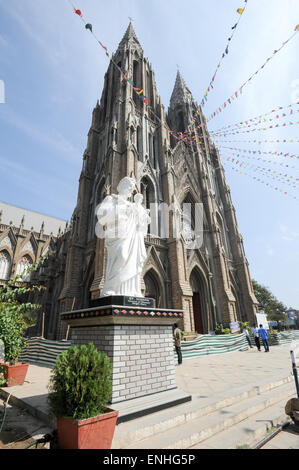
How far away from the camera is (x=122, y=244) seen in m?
4.85

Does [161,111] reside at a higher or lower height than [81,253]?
higher

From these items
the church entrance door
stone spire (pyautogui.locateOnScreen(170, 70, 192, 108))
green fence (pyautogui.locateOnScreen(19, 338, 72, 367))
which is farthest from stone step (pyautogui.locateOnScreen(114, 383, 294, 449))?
stone spire (pyautogui.locateOnScreen(170, 70, 192, 108))

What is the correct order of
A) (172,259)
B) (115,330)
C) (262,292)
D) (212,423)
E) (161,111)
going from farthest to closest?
(262,292) → (161,111) → (172,259) → (115,330) → (212,423)

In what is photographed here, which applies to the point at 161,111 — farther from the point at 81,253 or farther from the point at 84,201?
the point at 81,253

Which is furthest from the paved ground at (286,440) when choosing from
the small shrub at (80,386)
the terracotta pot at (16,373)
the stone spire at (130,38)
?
the stone spire at (130,38)

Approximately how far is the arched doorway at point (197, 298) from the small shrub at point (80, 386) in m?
16.9

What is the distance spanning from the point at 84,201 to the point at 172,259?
8840 mm

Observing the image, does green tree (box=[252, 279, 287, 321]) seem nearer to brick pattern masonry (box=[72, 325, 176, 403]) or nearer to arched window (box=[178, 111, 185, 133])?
arched window (box=[178, 111, 185, 133])

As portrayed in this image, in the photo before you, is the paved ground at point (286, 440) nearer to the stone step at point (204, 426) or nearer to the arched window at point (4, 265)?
the stone step at point (204, 426)

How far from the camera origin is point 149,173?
19.1m

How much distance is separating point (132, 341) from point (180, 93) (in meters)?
38.7

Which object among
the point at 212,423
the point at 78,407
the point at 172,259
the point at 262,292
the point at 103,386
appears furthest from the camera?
the point at 262,292

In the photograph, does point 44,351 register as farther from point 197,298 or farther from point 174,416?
point 197,298
